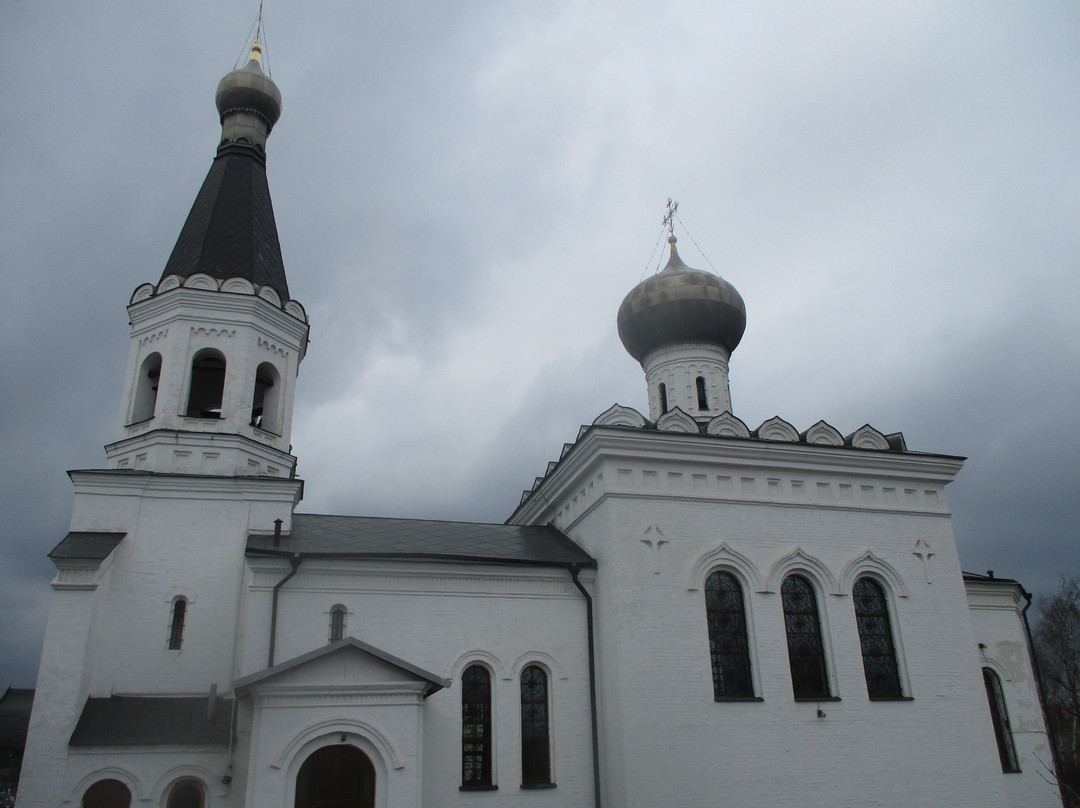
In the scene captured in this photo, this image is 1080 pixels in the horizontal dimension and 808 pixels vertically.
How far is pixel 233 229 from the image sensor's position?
13281 mm

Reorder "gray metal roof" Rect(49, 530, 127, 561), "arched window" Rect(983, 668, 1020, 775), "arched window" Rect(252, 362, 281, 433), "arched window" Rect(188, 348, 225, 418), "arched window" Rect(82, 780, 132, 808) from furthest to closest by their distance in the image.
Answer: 1. "arched window" Rect(983, 668, 1020, 775)
2. "arched window" Rect(252, 362, 281, 433)
3. "arched window" Rect(188, 348, 225, 418)
4. "gray metal roof" Rect(49, 530, 127, 561)
5. "arched window" Rect(82, 780, 132, 808)

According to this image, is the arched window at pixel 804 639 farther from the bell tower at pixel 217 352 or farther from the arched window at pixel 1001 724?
the bell tower at pixel 217 352

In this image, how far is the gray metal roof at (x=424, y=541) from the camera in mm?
10883

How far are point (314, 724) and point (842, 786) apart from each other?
7179mm

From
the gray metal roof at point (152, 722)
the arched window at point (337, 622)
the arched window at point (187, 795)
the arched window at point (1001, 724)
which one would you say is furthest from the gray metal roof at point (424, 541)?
the arched window at point (1001, 724)

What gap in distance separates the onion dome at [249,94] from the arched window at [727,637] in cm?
1178

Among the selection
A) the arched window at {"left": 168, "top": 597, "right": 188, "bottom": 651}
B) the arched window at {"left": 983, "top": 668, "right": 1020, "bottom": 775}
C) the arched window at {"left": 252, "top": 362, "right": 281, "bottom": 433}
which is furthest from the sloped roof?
the arched window at {"left": 983, "top": 668, "right": 1020, "bottom": 775}

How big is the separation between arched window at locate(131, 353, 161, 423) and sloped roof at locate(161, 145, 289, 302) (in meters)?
1.49

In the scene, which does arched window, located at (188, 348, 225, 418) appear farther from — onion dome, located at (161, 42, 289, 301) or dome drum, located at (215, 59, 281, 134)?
dome drum, located at (215, 59, 281, 134)

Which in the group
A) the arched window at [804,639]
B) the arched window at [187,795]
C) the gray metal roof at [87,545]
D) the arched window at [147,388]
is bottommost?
the arched window at [187,795]

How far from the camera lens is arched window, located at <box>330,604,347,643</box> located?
34.0 ft

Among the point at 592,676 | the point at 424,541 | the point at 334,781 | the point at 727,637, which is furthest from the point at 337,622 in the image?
the point at 727,637

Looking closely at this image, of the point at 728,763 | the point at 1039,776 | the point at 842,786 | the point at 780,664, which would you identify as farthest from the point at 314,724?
the point at 1039,776

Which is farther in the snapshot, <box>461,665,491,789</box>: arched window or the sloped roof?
the sloped roof
